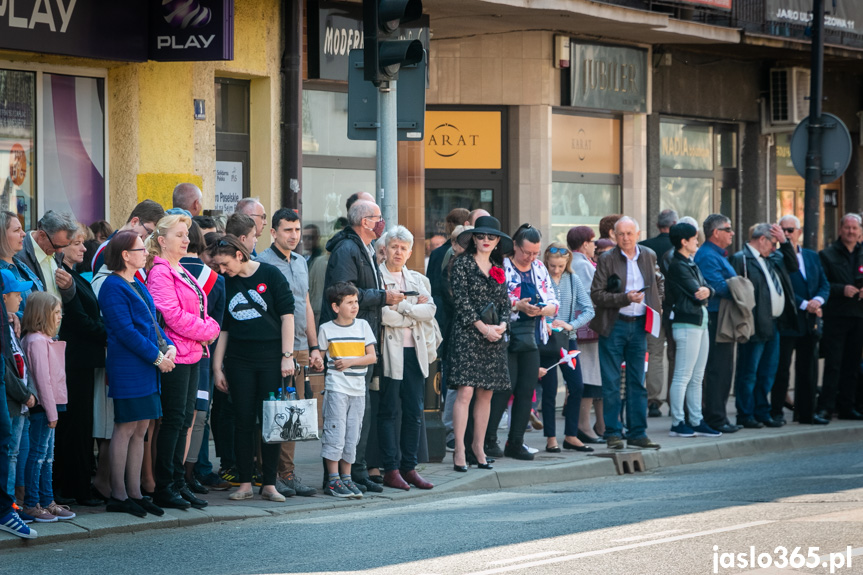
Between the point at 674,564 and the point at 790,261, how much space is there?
26.6ft

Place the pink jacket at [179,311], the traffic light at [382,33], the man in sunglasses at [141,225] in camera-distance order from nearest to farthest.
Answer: the pink jacket at [179,311] → the man in sunglasses at [141,225] → the traffic light at [382,33]

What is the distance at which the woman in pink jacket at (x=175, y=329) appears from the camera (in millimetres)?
9406

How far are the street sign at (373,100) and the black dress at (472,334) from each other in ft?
4.16

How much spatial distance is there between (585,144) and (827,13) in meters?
4.86

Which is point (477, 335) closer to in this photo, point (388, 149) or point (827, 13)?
point (388, 149)

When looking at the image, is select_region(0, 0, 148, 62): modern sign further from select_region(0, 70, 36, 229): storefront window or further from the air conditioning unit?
the air conditioning unit

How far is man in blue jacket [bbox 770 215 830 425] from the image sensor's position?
15.0 metres

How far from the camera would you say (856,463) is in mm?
12438

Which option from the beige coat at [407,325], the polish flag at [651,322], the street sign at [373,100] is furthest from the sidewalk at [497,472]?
the street sign at [373,100]

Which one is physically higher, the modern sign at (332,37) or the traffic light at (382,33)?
the modern sign at (332,37)

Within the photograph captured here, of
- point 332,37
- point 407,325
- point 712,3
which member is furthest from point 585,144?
point 407,325

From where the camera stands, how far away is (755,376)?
14727 millimetres

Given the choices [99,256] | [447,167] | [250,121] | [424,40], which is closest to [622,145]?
[447,167]

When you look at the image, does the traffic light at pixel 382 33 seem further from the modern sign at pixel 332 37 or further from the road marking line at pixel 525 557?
the road marking line at pixel 525 557
